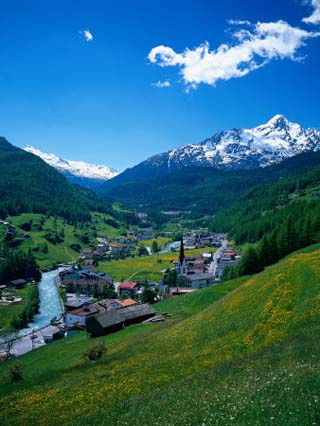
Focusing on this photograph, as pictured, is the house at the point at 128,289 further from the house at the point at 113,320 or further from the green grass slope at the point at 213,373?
the green grass slope at the point at 213,373

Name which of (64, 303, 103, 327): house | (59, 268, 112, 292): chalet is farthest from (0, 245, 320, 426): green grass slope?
(59, 268, 112, 292): chalet

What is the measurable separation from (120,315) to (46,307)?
71702 millimetres

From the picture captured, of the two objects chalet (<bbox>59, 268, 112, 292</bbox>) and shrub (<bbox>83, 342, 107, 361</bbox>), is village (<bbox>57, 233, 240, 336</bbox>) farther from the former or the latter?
shrub (<bbox>83, 342, 107, 361</bbox>)

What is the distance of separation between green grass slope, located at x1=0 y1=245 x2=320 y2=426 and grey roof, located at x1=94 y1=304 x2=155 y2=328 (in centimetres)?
1311

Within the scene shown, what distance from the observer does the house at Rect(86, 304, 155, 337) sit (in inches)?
2808

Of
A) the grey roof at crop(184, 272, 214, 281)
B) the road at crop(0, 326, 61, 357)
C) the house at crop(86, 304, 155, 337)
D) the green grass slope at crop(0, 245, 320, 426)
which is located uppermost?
the green grass slope at crop(0, 245, 320, 426)

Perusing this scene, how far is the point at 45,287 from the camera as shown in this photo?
17062cm

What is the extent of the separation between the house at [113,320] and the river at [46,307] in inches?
1543

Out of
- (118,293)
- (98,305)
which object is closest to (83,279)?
(118,293)

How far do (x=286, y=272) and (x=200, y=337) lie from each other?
664 inches

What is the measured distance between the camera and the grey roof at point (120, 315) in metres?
71.7

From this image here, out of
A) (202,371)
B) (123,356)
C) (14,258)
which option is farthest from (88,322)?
(14,258)

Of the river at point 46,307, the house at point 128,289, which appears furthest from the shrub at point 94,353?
the house at point 128,289

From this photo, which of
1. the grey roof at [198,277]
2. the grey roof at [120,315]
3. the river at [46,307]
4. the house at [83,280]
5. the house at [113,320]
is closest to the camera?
the house at [113,320]
